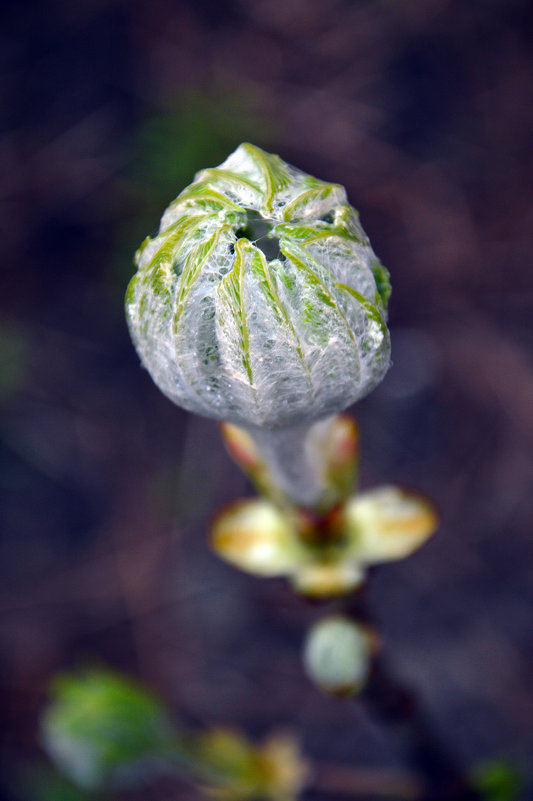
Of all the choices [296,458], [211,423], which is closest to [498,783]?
[296,458]

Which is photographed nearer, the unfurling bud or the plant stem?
the unfurling bud

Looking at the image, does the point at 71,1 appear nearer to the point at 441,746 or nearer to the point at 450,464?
the point at 450,464

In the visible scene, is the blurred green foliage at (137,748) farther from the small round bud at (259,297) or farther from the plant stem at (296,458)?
the small round bud at (259,297)

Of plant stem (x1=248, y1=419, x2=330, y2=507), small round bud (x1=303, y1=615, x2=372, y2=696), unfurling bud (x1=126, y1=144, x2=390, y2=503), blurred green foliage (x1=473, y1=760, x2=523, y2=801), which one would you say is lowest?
blurred green foliage (x1=473, y1=760, x2=523, y2=801)

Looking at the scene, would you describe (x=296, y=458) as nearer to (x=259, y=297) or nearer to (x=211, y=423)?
(x=259, y=297)

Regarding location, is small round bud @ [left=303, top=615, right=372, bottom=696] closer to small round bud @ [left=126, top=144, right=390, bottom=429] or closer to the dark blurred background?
small round bud @ [left=126, top=144, right=390, bottom=429]

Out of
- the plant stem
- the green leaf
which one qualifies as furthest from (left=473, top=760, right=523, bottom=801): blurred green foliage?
the plant stem
